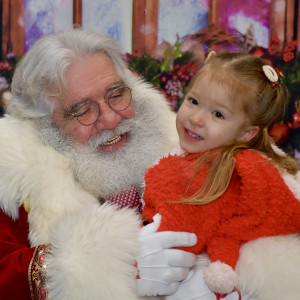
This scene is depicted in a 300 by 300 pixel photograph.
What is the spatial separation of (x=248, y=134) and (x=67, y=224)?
726mm

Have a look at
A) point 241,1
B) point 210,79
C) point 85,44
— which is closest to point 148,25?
point 241,1

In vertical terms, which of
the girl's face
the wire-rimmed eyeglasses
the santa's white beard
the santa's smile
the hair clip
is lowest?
the santa's white beard

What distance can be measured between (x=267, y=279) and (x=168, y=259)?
330 mm

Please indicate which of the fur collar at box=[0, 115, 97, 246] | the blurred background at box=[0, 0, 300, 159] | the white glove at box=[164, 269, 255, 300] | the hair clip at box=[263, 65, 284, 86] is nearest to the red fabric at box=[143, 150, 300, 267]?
the white glove at box=[164, 269, 255, 300]

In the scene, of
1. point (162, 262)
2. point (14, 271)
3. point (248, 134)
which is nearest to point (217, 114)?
point (248, 134)

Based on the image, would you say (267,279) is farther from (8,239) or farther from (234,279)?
(8,239)

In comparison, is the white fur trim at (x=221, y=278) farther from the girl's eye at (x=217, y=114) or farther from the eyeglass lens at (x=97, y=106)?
the eyeglass lens at (x=97, y=106)

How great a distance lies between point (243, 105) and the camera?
1396 millimetres

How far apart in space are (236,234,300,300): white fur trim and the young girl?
0.04 metres

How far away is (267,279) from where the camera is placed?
4.33ft

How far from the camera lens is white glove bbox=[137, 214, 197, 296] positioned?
1.33 metres

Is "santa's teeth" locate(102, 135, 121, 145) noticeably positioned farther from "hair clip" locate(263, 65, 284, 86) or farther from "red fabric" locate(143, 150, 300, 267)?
"hair clip" locate(263, 65, 284, 86)

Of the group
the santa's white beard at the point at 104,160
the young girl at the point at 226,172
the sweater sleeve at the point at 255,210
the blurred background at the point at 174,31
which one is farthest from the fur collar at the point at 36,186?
the blurred background at the point at 174,31

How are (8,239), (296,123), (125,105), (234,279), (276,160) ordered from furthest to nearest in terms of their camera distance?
(296,123) → (125,105) → (8,239) → (276,160) → (234,279)
